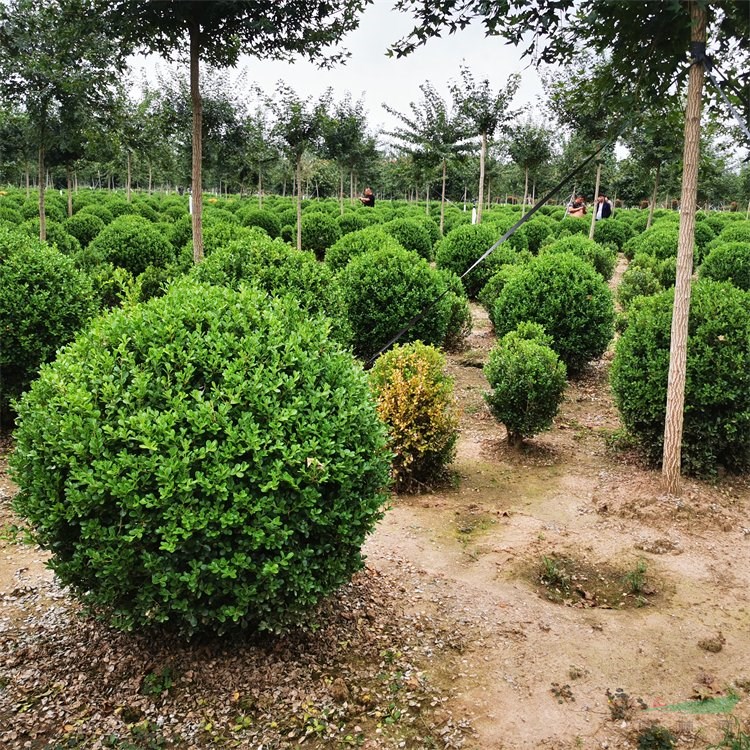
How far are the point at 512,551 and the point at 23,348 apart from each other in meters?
4.62

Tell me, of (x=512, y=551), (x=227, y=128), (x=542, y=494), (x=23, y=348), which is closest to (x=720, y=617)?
(x=512, y=551)

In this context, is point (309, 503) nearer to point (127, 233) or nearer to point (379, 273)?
point (379, 273)

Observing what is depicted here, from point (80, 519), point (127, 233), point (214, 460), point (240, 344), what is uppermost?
point (127, 233)

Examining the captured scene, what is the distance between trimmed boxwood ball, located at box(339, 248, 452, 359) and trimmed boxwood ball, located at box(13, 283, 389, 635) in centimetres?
571

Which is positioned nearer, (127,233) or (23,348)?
(23,348)

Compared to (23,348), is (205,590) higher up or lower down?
lower down

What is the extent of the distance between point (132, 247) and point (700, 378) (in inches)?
428

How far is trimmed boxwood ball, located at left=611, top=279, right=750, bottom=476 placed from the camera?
530 cm

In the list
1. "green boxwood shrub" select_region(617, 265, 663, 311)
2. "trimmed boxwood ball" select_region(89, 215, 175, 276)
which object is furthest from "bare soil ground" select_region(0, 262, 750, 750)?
"trimmed boxwood ball" select_region(89, 215, 175, 276)

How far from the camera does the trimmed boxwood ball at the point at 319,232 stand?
64.9ft

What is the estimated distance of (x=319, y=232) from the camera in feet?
64.9

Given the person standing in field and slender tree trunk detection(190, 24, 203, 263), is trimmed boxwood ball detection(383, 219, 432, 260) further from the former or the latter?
the person standing in field

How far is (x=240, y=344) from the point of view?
290 centimetres

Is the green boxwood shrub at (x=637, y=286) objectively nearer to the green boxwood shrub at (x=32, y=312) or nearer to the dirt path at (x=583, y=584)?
the dirt path at (x=583, y=584)
